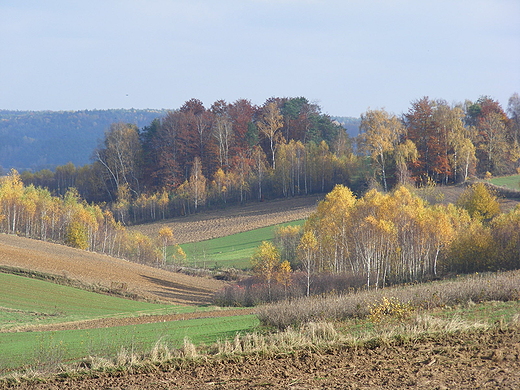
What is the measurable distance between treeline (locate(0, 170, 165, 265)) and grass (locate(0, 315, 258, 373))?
50.7 metres

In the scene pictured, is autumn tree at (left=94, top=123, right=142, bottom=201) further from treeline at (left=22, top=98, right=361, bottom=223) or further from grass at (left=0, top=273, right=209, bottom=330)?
grass at (left=0, top=273, right=209, bottom=330)

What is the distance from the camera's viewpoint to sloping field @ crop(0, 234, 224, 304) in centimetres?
4425

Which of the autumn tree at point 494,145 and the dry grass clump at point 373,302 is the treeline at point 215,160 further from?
the dry grass clump at point 373,302

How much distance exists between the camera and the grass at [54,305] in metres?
31.0

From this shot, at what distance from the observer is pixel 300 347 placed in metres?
16.2

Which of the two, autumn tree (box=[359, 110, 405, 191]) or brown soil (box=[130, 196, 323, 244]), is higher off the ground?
autumn tree (box=[359, 110, 405, 191])

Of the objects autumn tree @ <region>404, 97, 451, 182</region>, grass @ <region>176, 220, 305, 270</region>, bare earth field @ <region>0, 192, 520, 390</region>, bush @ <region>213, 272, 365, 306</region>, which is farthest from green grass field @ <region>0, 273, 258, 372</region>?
autumn tree @ <region>404, 97, 451, 182</region>

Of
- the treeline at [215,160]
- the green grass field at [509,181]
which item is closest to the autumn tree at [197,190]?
the treeline at [215,160]

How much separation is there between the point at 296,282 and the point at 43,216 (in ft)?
154

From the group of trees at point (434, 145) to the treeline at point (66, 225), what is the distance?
1262 inches

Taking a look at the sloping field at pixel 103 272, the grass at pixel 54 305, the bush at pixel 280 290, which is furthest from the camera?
the sloping field at pixel 103 272

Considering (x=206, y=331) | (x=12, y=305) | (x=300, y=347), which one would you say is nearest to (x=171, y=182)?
(x=12, y=305)

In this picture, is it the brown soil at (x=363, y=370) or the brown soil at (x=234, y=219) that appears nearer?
the brown soil at (x=363, y=370)

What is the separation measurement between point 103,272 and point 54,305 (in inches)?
491
